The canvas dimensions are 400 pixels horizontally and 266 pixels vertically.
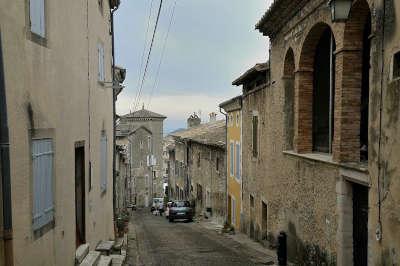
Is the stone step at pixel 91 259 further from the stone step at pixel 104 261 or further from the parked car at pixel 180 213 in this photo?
the parked car at pixel 180 213

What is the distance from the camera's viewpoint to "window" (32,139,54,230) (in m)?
6.52

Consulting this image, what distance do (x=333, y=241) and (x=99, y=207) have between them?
6246mm

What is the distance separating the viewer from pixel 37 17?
658 centimetres

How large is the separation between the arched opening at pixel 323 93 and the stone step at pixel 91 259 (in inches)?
220

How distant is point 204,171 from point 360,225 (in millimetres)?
24235

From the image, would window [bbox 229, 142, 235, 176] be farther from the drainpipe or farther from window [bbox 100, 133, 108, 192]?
the drainpipe

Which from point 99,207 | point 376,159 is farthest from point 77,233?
point 376,159

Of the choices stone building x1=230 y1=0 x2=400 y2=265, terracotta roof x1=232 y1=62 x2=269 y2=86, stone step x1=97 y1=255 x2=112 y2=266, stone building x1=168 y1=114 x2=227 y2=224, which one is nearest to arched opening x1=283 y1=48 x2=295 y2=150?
stone building x1=230 y1=0 x2=400 y2=265

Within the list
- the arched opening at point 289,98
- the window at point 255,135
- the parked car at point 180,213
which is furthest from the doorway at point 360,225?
the parked car at point 180,213

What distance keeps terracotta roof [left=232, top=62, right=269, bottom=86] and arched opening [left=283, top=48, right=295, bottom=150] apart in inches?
91.3

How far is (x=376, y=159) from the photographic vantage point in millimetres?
7465

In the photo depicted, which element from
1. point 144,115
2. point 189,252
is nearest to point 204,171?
point 189,252

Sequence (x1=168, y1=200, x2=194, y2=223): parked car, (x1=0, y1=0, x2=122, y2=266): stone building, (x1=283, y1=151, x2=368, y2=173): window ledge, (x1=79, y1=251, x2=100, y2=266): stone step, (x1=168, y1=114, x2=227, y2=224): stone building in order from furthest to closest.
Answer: (x1=168, y1=200, x2=194, y2=223): parked car, (x1=168, y1=114, x2=227, y2=224): stone building, (x1=79, y1=251, x2=100, y2=266): stone step, (x1=283, y1=151, x2=368, y2=173): window ledge, (x1=0, y1=0, x2=122, y2=266): stone building

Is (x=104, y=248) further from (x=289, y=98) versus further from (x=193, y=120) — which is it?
(x=193, y=120)
